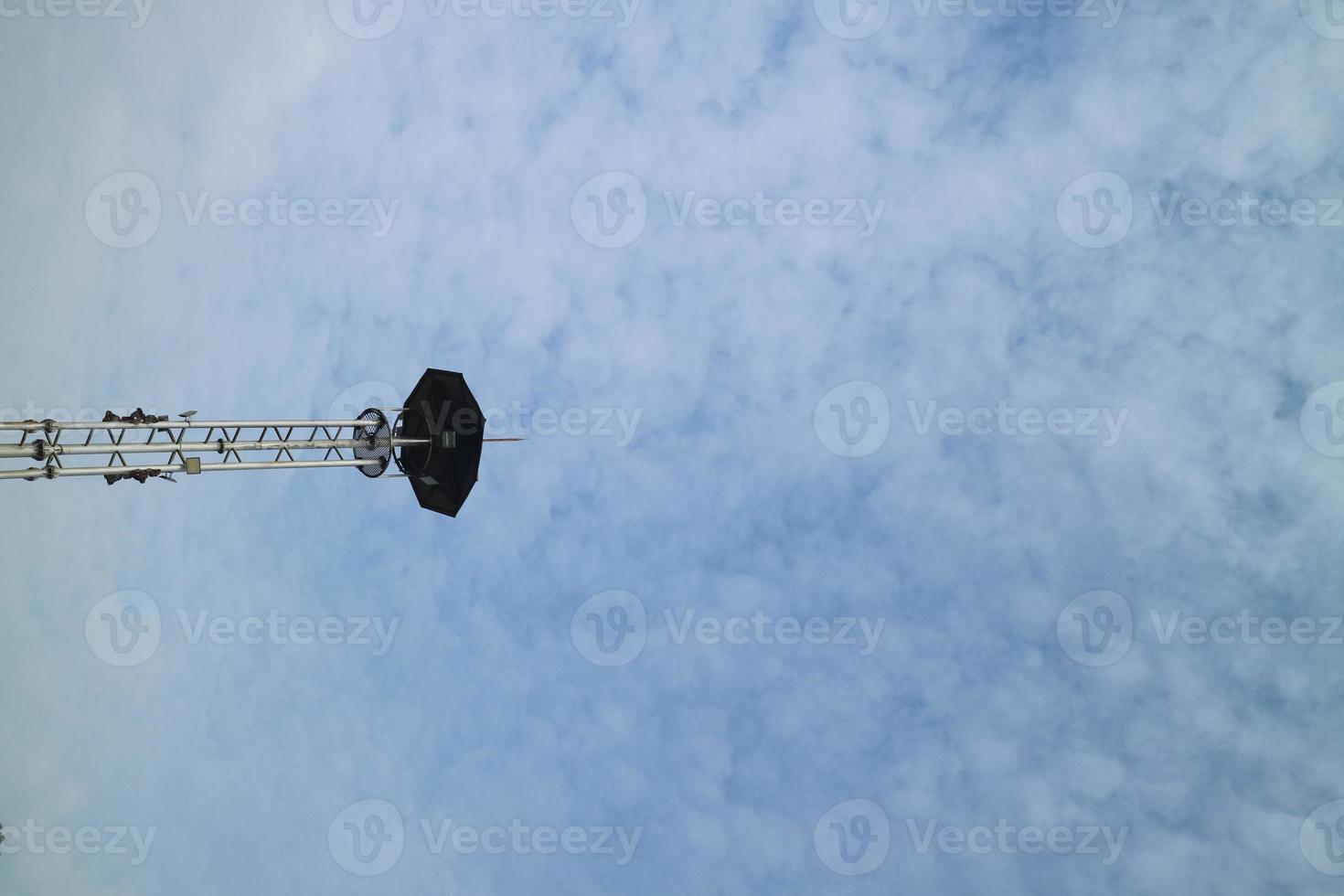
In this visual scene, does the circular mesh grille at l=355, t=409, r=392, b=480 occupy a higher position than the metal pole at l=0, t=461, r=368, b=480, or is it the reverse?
the circular mesh grille at l=355, t=409, r=392, b=480

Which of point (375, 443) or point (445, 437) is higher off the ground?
point (445, 437)

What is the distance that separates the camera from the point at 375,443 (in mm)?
21859

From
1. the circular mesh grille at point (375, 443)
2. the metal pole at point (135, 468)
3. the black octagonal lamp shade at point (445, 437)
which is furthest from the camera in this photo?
the black octagonal lamp shade at point (445, 437)

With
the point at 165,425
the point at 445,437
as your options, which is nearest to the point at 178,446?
the point at 165,425

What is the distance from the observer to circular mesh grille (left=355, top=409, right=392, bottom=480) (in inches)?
861

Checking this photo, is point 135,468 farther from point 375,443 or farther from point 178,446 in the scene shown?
point 375,443

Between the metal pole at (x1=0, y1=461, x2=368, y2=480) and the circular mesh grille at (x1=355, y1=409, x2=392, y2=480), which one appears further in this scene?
the circular mesh grille at (x1=355, y1=409, x2=392, y2=480)

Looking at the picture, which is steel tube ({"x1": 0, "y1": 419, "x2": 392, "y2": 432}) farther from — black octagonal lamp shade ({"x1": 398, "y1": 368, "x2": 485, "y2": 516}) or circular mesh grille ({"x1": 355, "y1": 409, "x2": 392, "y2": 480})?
black octagonal lamp shade ({"x1": 398, "y1": 368, "x2": 485, "y2": 516})

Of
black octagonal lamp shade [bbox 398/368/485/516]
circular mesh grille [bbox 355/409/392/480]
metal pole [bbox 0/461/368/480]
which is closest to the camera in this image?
metal pole [bbox 0/461/368/480]

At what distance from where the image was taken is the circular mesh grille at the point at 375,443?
2188 cm

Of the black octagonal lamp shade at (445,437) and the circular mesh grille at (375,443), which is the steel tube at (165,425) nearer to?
the circular mesh grille at (375,443)

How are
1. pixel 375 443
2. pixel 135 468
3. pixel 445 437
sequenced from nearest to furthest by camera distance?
pixel 135 468 → pixel 375 443 → pixel 445 437

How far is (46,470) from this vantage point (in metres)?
15.1

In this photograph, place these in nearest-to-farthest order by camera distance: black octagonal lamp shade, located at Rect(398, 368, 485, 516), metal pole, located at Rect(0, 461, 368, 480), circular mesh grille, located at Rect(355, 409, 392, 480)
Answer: metal pole, located at Rect(0, 461, 368, 480), circular mesh grille, located at Rect(355, 409, 392, 480), black octagonal lamp shade, located at Rect(398, 368, 485, 516)
